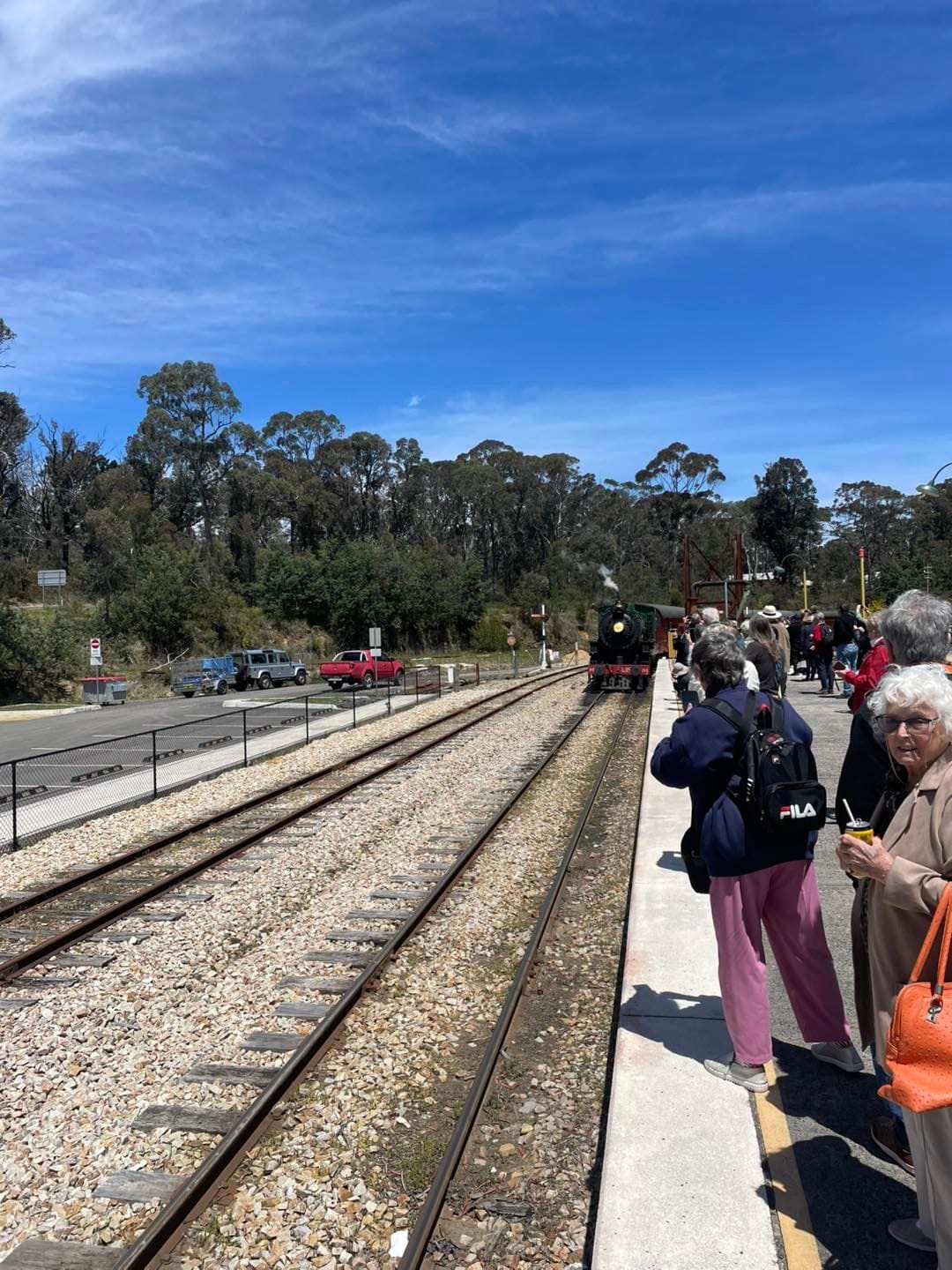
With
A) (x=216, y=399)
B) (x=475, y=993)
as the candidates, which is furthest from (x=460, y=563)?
(x=475, y=993)

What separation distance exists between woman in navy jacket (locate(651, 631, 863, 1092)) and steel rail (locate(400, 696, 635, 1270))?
114 centimetres

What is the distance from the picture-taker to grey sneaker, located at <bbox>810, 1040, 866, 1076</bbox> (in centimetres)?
425

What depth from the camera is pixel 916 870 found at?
2768mm

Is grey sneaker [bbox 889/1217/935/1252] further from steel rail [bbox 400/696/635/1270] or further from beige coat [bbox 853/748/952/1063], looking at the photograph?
steel rail [bbox 400/696/635/1270]

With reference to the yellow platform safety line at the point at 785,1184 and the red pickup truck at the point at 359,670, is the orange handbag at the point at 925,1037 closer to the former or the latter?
the yellow platform safety line at the point at 785,1184

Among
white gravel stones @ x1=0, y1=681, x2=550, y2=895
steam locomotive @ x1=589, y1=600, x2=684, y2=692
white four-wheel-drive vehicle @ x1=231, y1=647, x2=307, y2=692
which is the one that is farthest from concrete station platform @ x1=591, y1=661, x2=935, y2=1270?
white four-wheel-drive vehicle @ x1=231, y1=647, x2=307, y2=692

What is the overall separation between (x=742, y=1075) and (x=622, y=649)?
24194 millimetres

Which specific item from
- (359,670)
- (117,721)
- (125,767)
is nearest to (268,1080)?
(125,767)

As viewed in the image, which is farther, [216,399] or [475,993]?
[216,399]

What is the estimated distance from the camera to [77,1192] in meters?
4.17

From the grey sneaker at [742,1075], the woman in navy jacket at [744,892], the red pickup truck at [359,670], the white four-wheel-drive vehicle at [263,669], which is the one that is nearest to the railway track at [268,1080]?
the grey sneaker at [742,1075]

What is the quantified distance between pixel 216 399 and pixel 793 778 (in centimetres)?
7307

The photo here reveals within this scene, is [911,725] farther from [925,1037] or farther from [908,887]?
[925,1037]

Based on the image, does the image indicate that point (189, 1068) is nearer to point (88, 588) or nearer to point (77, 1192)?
point (77, 1192)
